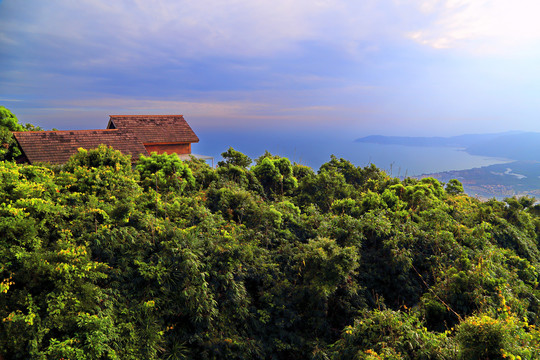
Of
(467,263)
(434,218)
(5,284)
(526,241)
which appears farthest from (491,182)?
(5,284)

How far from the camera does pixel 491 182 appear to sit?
35.1 meters

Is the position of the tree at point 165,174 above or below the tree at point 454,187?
above

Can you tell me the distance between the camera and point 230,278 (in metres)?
6.71

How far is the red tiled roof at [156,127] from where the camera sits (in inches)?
769

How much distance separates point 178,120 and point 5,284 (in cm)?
1898

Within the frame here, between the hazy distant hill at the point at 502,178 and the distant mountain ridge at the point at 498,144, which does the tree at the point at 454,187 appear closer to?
the hazy distant hill at the point at 502,178

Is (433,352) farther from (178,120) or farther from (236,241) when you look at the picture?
(178,120)

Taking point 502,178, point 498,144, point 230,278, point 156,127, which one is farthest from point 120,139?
point 498,144

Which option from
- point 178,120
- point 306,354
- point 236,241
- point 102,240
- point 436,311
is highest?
point 178,120

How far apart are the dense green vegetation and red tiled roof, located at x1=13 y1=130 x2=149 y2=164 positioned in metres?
5.83

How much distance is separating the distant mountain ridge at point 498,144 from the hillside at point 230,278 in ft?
215

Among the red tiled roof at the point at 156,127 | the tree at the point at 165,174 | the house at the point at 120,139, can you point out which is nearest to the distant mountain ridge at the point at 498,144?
the red tiled roof at the point at 156,127

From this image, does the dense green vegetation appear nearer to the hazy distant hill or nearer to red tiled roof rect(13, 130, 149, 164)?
red tiled roof rect(13, 130, 149, 164)

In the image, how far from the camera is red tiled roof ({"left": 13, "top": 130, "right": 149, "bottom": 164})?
13344 mm
